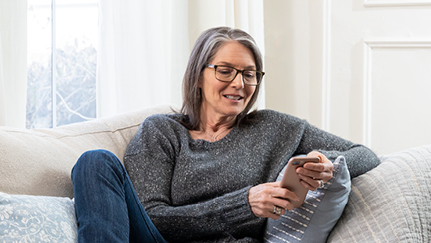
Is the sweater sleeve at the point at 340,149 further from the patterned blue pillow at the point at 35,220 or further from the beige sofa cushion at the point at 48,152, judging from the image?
the patterned blue pillow at the point at 35,220

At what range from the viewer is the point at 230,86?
5.16 feet

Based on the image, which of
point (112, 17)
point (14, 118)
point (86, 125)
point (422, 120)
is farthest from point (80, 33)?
point (422, 120)

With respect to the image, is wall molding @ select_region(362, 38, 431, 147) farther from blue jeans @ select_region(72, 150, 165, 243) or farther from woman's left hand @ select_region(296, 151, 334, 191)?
blue jeans @ select_region(72, 150, 165, 243)

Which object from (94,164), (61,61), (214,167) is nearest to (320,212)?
(214,167)

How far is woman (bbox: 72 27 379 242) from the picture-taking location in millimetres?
1195

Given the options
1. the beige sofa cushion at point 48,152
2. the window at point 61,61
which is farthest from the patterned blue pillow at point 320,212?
the window at point 61,61

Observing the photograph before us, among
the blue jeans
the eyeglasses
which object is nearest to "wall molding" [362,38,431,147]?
A: the eyeglasses

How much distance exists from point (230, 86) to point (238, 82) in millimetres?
31

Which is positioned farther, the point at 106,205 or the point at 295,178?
the point at 295,178

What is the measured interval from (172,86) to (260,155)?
3.56 feet

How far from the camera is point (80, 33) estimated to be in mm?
2277

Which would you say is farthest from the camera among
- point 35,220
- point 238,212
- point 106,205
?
point 238,212

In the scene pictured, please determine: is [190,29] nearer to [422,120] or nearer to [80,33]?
[80,33]

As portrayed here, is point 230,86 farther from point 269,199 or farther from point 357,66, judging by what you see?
point 357,66
